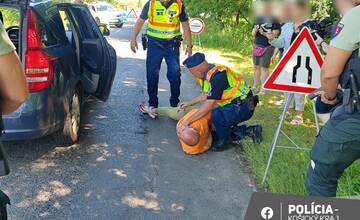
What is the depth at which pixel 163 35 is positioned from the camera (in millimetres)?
5848

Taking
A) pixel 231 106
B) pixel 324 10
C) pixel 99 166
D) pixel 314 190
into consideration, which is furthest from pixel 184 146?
pixel 324 10

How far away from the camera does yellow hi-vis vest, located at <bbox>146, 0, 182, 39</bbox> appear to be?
18.9ft

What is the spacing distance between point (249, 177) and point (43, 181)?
2008 millimetres

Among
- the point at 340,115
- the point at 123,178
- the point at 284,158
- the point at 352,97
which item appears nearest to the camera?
the point at 352,97

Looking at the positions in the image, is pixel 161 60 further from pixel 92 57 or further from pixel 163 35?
pixel 92 57

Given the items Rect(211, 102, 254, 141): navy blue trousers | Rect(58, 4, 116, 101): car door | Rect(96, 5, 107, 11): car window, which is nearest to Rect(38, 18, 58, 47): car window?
Rect(58, 4, 116, 101): car door

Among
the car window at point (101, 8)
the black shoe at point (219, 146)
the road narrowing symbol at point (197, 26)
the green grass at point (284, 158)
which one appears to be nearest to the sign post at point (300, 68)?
the green grass at point (284, 158)

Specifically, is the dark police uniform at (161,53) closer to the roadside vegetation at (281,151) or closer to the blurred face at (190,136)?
the roadside vegetation at (281,151)

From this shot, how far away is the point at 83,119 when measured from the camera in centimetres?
582

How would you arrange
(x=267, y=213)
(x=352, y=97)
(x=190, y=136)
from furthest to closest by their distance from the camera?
1. (x=190, y=136)
2. (x=352, y=97)
3. (x=267, y=213)

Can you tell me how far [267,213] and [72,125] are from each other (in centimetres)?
352

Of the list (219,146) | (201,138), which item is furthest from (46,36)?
(219,146)

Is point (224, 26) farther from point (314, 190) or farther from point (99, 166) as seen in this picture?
point (314, 190)

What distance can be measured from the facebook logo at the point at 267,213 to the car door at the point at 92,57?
4121 millimetres
